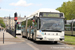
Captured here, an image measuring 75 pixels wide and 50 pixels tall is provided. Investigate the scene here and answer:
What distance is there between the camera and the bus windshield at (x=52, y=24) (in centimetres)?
1855

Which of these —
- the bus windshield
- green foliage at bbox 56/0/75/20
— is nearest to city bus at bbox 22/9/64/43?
the bus windshield

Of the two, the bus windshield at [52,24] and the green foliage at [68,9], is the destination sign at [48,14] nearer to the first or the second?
the bus windshield at [52,24]

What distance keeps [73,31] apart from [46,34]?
20599 mm

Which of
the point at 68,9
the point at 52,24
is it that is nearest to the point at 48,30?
the point at 52,24

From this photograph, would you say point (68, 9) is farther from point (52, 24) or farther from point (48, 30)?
point (48, 30)

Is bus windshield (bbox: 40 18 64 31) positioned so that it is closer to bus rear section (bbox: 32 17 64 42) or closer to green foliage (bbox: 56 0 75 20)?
bus rear section (bbox: 32 17 64 42)

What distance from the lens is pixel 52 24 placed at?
18609 mm

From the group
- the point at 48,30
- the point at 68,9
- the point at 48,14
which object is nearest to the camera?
the point at 48,30

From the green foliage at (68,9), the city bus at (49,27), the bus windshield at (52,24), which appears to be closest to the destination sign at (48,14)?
the city bus at (49,27)

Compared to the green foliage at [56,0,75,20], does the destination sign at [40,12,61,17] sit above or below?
below

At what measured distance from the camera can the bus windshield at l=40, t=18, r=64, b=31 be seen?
1855 centimetres

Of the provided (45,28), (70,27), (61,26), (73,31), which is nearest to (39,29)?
(45,28)

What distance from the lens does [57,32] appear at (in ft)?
61.2

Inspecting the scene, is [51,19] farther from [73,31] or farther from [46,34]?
[73,31]
